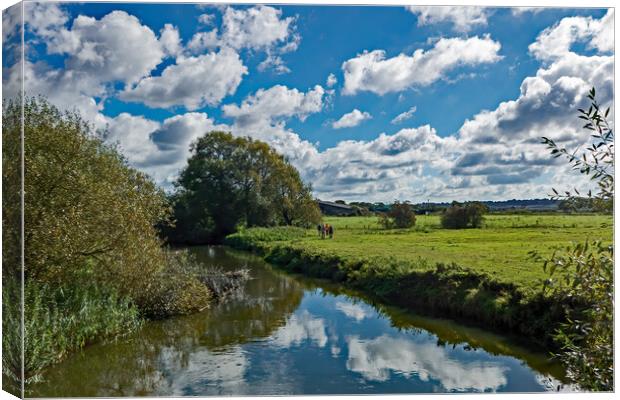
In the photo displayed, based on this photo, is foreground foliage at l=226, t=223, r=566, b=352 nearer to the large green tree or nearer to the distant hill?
the distant hill

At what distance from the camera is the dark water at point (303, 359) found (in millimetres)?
8641

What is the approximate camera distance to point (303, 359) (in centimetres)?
997

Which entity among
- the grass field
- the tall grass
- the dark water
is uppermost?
the grass field

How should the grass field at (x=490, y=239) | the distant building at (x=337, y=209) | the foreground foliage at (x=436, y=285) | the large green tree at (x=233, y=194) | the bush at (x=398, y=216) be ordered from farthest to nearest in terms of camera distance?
the large green tree at (x=233, y=194) → the distant building at (x=337, y=209) → the bush at (x=398, y=216) → the foreground foliage at (x=436, y=285) → the grass field at (x=490, y=239)

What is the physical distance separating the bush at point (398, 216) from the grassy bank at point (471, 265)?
0.24 metres

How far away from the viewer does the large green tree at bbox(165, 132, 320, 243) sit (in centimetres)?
1744

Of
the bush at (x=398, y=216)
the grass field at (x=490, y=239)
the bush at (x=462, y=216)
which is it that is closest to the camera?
the grass field at (x=490, y=239)

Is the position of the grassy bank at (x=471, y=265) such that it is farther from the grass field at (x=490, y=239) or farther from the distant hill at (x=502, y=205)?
the distant hill at (x=502, y=205)

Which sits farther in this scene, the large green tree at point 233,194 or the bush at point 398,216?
the large green tree at point 233,194

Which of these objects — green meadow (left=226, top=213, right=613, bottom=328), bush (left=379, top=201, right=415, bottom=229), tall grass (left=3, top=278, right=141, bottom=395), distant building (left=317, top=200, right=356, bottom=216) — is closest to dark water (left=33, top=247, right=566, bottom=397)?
tall grass (left=3, top=278, right=141, bottom=395)

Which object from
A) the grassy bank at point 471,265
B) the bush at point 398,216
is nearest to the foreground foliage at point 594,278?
the grassy bank at point 471,265

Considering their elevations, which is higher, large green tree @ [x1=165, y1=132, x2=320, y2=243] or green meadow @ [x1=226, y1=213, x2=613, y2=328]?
large green tree @ [x1=165, y1=132, x2=320, y2=243]

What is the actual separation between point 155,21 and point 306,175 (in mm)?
3767

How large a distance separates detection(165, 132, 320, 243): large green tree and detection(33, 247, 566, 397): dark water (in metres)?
3.56
